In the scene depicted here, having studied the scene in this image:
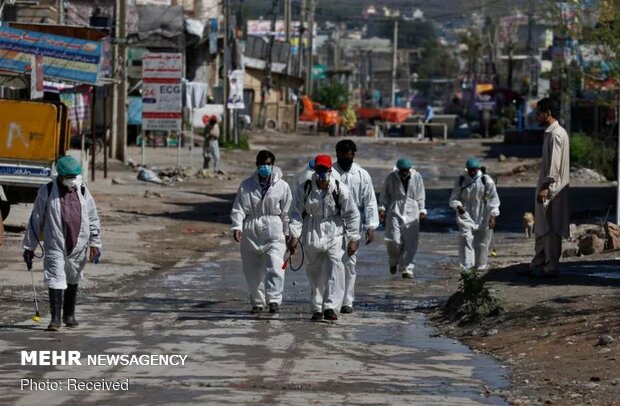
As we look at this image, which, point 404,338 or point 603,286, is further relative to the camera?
point 603,286

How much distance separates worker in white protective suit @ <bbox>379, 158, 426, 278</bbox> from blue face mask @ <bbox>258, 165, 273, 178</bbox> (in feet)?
15.3

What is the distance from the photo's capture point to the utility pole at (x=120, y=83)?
38094 millimetres

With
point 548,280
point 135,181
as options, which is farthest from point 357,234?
point 135,181

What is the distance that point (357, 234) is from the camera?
47.0 feet

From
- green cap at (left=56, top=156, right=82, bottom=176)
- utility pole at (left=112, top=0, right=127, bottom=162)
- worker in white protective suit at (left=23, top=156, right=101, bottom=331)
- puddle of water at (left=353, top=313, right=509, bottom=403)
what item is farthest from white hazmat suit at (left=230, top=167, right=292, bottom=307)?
utility pole at (left=112, top=0, right=127, bottom=162)

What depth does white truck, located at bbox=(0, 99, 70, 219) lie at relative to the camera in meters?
22.7

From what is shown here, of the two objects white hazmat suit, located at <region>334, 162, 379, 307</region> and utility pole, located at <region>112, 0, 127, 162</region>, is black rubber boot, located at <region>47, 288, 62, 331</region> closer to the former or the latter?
white hazmat suit, located at <region>334, 162, 379, 307</region>

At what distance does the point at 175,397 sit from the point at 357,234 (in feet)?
17.0

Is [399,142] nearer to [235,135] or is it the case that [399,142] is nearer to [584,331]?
[235,135]

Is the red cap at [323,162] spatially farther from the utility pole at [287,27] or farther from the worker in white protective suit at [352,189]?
the utility pole at [287,27]

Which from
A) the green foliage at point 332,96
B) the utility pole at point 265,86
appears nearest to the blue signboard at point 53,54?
the utility pole at point 265,86

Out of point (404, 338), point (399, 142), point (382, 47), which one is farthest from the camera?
point (382, 47)

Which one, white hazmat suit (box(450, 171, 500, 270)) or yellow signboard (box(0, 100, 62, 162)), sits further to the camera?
yellow signboard (box(0, 100, 62, 162))

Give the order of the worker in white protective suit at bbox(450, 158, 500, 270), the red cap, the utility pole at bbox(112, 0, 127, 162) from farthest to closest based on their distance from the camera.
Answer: the utility pole at bbox(112, 0, 127, 162)
the worker in white protective suit at bbox(450, 158, 500, 270)
the red cap
